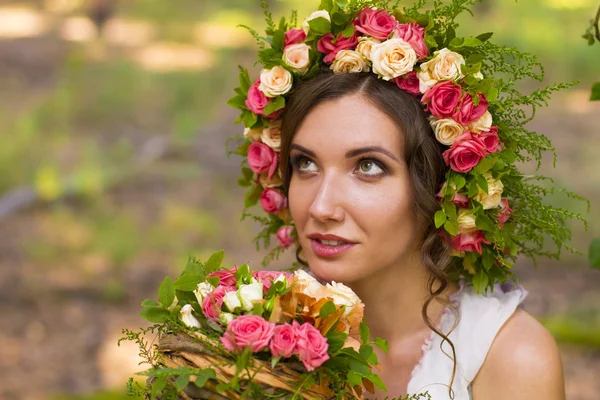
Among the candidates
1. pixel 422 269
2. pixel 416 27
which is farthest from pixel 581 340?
pixel 416 27

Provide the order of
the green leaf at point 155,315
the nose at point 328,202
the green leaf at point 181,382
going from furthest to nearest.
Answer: the nose at point 328,202 → the green leaf at point 155,315 → the green leaf at point 181,382

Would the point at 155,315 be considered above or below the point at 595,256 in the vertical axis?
above

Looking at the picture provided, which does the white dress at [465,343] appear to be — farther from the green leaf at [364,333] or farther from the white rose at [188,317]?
the white rose at [188,317]

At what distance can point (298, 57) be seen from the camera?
301 cm

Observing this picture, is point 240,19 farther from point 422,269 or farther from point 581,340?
point 422,269

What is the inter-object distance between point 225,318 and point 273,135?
110 centimetres

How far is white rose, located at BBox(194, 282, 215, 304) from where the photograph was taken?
2350mm

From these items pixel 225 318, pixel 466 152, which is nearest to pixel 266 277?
pixel 225 318

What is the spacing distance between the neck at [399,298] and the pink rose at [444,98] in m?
0.56

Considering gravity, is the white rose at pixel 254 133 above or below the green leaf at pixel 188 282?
above

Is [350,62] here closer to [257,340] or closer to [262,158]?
[262,158]

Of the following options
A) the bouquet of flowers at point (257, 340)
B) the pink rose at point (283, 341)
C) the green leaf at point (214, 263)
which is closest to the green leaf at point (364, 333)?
the bouquet of flowers at point (257, 340)

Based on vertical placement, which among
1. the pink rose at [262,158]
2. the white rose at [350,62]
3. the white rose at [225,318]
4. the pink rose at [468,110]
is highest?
the white rose at [350,62]

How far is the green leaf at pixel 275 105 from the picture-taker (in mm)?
3031
